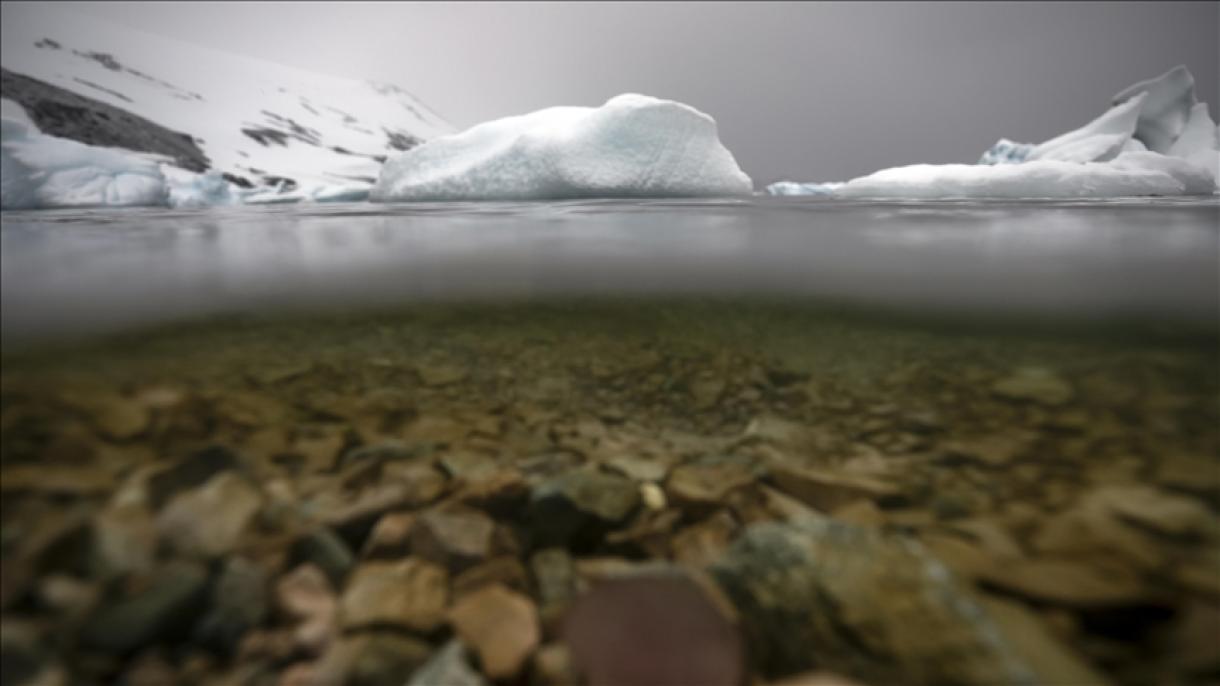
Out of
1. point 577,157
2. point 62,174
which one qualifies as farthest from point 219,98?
point 577,157

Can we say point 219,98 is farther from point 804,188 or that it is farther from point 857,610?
point 857,610

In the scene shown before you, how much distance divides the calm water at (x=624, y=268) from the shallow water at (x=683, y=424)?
0.03 m

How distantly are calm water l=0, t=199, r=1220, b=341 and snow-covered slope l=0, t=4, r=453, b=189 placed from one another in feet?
99.7

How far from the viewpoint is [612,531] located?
3.66 feet

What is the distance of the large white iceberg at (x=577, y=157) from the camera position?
463 inches

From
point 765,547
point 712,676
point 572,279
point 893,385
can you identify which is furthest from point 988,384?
point 572,279

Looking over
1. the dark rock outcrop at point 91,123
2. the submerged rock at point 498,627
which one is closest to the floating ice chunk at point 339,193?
the dark rock outcrop at point 91,123

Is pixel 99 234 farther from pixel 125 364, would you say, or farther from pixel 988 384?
pixel 988 384

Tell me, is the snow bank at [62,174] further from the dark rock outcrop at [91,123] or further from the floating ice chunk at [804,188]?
the dark rock outcrop at [91,123]

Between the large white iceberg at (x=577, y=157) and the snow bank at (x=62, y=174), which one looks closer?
the snow bank at (x=62, y=174)

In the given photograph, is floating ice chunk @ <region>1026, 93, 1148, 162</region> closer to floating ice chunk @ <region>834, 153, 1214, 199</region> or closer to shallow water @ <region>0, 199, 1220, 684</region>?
floating ice chunk @ <region>834, 153, 1214, 199</region>

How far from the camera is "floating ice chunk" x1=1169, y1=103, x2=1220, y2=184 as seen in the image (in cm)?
1752

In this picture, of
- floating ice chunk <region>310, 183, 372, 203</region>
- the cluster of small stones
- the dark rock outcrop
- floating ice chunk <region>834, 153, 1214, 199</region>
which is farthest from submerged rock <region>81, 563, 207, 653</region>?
the dark rock outcrop

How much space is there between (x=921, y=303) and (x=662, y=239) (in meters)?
2.32
